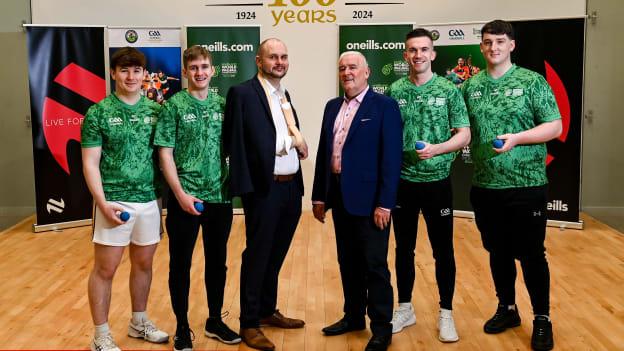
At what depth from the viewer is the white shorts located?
342cm

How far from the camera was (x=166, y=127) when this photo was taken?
3453 millimetres

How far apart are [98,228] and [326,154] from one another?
121 centimetres

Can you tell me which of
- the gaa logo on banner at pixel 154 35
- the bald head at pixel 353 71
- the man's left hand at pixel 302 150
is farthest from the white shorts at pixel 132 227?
the gaa logo on banner at pixel 154 35

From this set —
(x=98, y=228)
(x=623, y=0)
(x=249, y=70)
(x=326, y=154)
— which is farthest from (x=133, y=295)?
(x=623, y=0)

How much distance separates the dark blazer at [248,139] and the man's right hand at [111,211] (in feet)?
1.89

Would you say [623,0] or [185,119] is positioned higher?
[623,0]

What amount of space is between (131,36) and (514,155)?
16.3ft

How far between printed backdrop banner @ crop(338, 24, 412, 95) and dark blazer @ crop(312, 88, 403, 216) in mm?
4000

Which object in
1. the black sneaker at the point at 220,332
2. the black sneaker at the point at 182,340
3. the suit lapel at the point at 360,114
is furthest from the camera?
the black sneaker at the point at 220,332

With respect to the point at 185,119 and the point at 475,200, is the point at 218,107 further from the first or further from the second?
the point at 475,200

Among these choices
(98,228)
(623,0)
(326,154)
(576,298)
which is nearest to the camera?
(98,228)

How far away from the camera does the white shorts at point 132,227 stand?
3424 millimetres

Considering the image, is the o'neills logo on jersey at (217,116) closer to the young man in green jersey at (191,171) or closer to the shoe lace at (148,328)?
the young man in green jersey at (191,171)

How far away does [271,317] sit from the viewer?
411 cm
